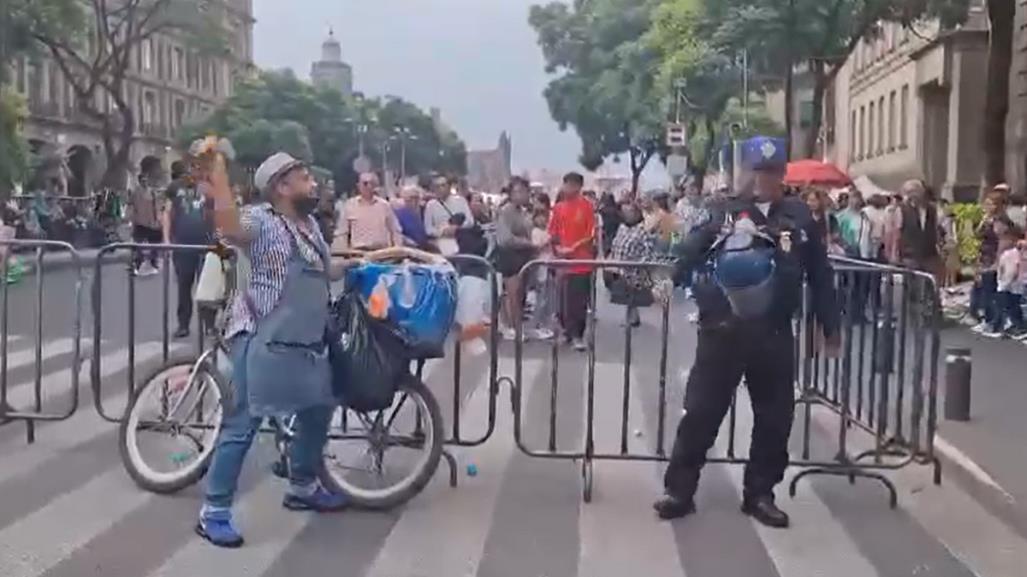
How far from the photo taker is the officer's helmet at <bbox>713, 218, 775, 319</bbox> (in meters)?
7.14

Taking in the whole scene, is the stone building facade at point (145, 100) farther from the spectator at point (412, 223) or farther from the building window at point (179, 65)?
the spectator at point (412, 223)

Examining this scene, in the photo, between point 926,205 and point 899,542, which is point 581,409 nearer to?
point 899,542

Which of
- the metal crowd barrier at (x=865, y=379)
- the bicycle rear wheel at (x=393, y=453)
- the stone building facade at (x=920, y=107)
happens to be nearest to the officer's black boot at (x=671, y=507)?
the metal crowd barrier at (x=865, y=379)

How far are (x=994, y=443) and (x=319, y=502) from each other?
4470 millimetres

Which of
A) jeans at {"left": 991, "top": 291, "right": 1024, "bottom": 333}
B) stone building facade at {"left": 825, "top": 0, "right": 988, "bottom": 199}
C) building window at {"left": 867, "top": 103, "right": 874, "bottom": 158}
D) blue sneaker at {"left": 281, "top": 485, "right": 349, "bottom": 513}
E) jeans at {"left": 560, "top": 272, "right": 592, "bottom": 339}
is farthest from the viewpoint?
building window at {"left": 867, "top": 103, "right": 874, "bottom": 158}

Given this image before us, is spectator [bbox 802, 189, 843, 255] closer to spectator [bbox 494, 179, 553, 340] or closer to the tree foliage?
spectator [bbox 494, 179, 553, 340]

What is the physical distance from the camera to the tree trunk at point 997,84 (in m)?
25.7

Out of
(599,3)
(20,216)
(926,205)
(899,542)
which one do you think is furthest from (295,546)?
(599,3)

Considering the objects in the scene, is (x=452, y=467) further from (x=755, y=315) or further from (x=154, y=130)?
(x=154, y=130)

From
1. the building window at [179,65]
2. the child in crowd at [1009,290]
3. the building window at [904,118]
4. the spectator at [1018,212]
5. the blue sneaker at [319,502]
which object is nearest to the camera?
the blue sneaker at [319,502]

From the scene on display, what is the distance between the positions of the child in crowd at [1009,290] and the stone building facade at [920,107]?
38.5 feet

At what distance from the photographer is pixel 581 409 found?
11258 mm

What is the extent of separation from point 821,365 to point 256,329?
4.77 metres

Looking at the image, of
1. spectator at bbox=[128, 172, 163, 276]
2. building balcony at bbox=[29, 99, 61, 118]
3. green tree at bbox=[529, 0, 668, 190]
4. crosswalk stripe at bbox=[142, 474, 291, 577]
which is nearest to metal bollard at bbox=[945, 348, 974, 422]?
crosswalk stripe at bbox=[142, 474, 291, 577]
